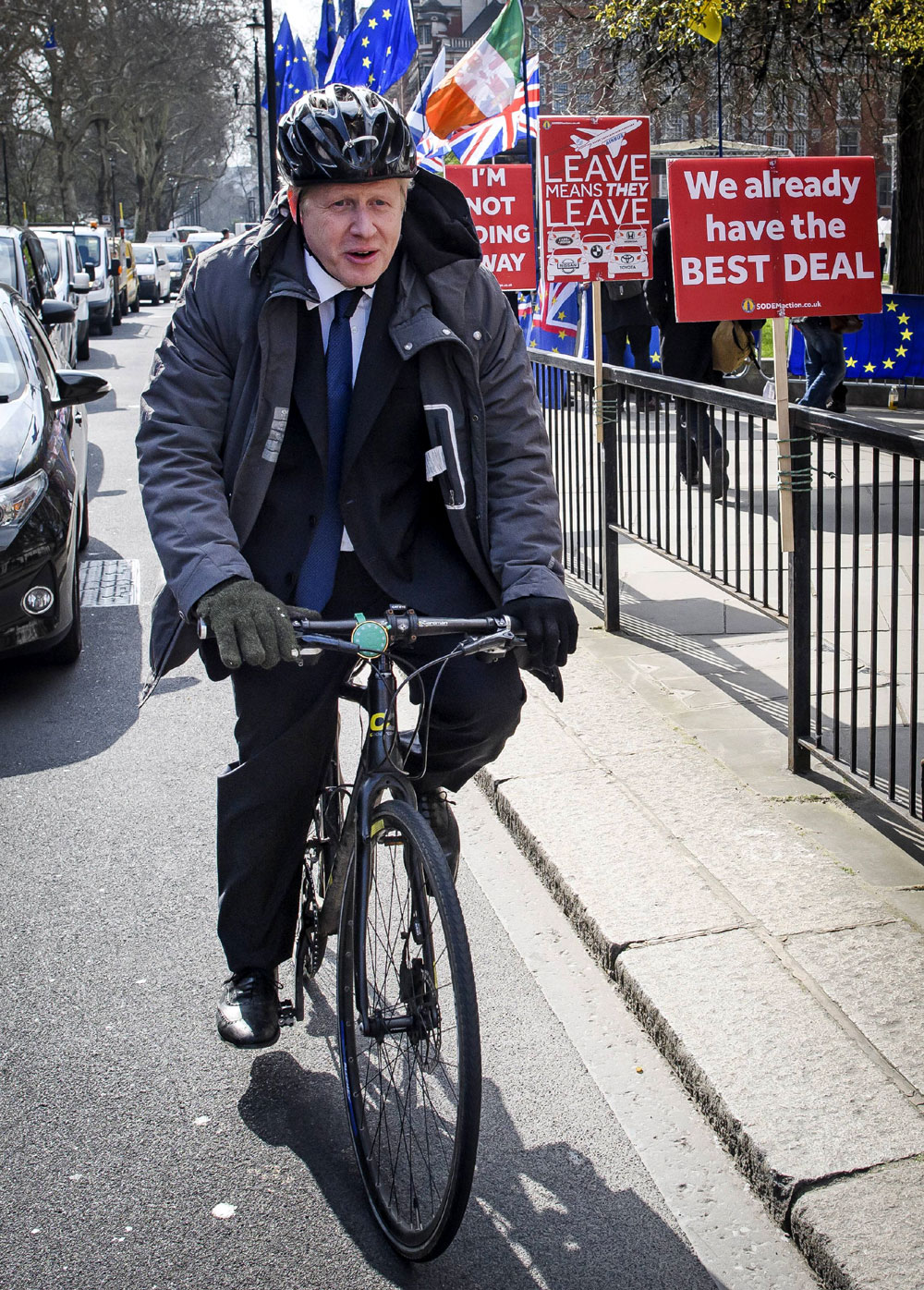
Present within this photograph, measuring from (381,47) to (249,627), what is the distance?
1232 centimetres

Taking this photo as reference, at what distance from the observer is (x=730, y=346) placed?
10289 mm

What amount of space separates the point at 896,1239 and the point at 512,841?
2298mm

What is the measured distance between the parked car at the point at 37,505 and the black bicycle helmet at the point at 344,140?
12.0ft

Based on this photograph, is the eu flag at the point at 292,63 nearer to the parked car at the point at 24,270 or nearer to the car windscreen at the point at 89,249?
the parked car at the point at 24,270

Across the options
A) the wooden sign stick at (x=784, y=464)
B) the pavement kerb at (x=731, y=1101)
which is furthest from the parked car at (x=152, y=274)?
the pavement kerb at (x=731, y=1101)

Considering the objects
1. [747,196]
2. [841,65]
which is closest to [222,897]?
[747,196]

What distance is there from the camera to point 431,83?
13.6 meters

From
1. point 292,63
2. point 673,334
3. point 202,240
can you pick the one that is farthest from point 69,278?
point 202,240

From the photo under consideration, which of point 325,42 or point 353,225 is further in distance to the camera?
point 325,42

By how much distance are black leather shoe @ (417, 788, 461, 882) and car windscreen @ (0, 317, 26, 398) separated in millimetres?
4562

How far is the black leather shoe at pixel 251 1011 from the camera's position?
3.27m

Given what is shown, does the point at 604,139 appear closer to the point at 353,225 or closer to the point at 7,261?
the point at 353,225

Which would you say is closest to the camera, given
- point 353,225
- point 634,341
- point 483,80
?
point 353,225

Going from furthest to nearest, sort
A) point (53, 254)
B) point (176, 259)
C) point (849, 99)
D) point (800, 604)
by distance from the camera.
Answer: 1. point (176, 259)
2. point (53, 254)
3. point (849, 99)
4. point (800, 604)
